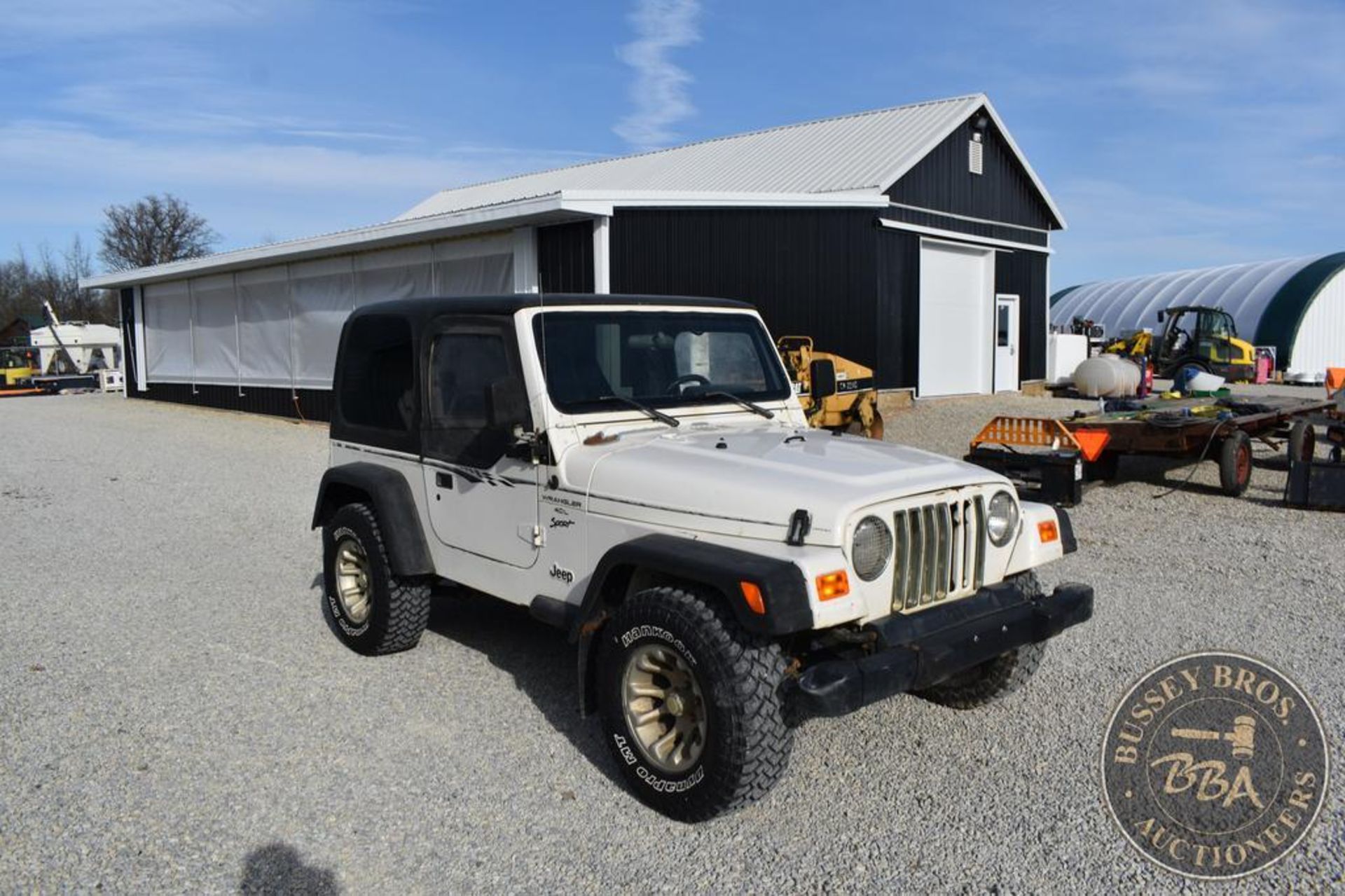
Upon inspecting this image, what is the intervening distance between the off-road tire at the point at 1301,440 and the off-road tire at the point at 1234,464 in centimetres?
144

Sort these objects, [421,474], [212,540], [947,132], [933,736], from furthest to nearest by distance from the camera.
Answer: [947,132], [212,540], [421,474], [933,736]

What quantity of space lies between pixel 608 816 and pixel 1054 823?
1630mm

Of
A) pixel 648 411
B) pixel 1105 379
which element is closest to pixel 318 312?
pixel 1105 379

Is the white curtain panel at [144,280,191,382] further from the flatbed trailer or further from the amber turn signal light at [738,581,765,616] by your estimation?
the amber turn signal light at [738,581,765,616]

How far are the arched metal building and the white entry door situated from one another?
15.0m

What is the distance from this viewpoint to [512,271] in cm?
1616

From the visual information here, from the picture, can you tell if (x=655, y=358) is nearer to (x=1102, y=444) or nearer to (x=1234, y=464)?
(x=1102, y=444)

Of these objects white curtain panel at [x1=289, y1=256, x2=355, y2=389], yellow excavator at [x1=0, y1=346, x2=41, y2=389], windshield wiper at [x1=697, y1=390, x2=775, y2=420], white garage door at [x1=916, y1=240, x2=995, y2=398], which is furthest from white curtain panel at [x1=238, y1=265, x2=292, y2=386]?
yellow excavator at [x1=0, y1=346, x2=41, y2=389]

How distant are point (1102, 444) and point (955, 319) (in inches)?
407

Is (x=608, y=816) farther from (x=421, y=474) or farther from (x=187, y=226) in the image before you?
(x=187, y=226)

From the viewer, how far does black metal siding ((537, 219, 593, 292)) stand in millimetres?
15039

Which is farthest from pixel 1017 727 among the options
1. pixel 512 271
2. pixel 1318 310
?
pixel 1318 310

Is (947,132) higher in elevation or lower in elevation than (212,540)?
higher

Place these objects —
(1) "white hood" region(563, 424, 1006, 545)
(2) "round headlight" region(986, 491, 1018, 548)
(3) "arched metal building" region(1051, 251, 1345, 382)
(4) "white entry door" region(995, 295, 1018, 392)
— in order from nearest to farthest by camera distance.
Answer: (1) "white hood" region(563, 424, 1006, 545) → (2) "round headlight" region(986, 491, 1018, 548) → (4) "white entry door" region(995, 295, 1018, 392) → (3) "arched metal building" region(1051, 251, 1345, 382)
